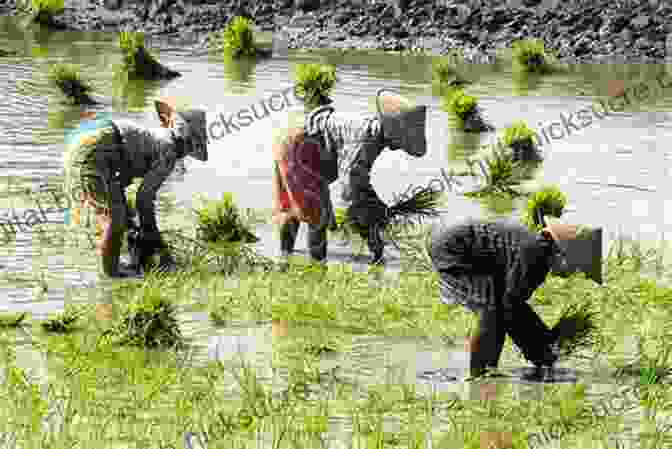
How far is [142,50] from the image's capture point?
62.5ft

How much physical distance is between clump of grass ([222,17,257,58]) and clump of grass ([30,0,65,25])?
3.43m

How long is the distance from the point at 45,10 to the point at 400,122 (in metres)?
14.0

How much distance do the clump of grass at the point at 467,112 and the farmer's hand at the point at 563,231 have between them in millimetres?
8550

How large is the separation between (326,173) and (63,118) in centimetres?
613

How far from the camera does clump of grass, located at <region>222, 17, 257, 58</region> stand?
21.2m

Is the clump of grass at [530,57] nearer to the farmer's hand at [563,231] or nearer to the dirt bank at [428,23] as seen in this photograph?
the dirt bank at [428,23]

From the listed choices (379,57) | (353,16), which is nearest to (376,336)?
(379,57)

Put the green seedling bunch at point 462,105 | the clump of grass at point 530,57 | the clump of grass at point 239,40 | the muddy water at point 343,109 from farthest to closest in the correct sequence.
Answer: the clump of grass at point 239,40 < the clump of grass at point 530,57 < the green seedling bunch at point 462,105 < the muddy water at point 343,109

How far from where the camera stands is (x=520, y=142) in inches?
606

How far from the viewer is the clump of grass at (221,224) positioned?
11.7 meters

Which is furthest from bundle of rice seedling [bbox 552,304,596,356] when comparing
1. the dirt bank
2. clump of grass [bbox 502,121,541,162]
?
the dirt bank

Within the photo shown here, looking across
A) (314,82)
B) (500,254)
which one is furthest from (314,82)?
(500,254)

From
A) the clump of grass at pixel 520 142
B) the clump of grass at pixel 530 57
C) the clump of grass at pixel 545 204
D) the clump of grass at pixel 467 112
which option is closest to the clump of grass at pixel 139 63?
the clump of grass at pixel 467 112

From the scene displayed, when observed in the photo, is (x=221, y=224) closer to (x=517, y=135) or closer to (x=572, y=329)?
(x=572, y=329)
